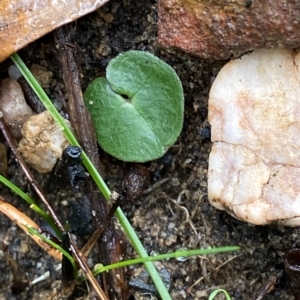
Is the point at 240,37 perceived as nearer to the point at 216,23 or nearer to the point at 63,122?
the point at 216,23

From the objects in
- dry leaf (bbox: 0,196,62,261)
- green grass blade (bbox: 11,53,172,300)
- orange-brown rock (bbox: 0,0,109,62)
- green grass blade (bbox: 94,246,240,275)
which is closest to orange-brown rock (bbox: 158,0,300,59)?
orange-brown rock (bbox: 0,0,109,62)

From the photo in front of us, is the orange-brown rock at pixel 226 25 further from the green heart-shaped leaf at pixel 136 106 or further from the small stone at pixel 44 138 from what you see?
the small stone at pixel 44 138

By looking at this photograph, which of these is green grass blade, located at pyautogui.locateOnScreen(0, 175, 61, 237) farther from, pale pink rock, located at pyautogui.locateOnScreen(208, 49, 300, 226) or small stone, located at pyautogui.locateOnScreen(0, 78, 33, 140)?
pale pink rock, located at pyautogui.locateOnScreen(208, 49, 300, 226)

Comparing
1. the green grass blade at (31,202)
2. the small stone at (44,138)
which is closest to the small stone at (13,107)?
the small stone at (44,138)

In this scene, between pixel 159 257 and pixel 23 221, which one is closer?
pixel 159 257

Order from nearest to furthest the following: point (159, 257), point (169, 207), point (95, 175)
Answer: point (159, 257) < point (95, 175) < point (169, 207)

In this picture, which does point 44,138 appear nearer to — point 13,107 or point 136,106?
point 13,107

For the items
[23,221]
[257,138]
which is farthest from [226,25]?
[23,221]
